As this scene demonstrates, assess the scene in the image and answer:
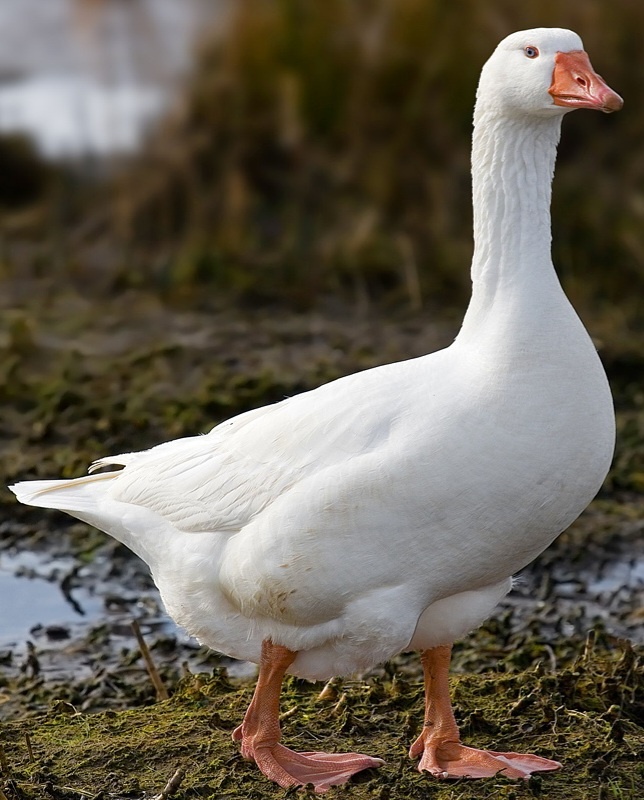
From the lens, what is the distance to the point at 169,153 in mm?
11617

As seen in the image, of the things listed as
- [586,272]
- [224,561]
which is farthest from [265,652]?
[586,272]

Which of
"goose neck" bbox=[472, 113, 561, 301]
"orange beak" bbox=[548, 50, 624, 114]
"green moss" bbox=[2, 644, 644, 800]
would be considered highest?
"orange beak" bbox=[548, 50, 624, 114]

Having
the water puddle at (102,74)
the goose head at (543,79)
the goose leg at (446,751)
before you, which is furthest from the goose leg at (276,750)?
the water puddle at (102,74)

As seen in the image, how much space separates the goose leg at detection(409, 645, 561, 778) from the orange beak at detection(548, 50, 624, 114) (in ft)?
6.62

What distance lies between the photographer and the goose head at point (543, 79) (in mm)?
4445

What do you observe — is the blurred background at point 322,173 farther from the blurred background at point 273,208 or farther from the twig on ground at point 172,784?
the twig on ground at point 172,784

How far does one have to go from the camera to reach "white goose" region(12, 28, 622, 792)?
4387 millimetres

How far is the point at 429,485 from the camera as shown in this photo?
4348mm

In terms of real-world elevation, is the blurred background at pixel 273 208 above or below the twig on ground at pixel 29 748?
above

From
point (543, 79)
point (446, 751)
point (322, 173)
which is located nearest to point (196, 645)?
point (446, 751)

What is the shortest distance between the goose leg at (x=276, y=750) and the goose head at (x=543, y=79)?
2.10 meters

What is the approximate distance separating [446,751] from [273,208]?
7.29 m

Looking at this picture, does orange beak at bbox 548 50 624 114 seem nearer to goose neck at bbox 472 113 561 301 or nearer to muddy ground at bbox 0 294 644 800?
goose neck at bbox 472 113 561 301

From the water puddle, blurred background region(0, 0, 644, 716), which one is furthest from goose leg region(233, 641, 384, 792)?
the water puddle
